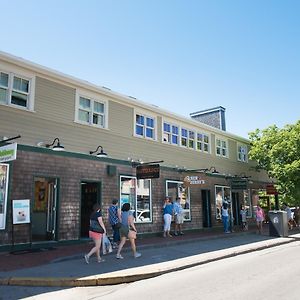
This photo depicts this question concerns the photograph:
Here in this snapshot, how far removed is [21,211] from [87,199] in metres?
3.88

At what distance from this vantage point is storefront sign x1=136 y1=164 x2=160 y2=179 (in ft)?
51.2

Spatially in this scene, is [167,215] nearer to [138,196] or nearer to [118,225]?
[138,196]

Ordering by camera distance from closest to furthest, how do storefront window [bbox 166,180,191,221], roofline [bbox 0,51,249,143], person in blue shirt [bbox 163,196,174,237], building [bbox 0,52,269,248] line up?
building [bbox 0,52,269,248] → roofline [bbox 0,51,249,143] → person in blue shirt [bbox 163,196,174,237] → storefront window [bbox 166,180,191,221]

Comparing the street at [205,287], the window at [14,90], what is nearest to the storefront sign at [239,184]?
the street at [205,287]

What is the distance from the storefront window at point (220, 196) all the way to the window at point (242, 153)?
133 inches

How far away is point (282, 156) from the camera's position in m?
23.7

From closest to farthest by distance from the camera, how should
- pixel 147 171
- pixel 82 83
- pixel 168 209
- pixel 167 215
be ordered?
pixel 82 83
pixel 147 171
pixel 167 215
pixel 168 209

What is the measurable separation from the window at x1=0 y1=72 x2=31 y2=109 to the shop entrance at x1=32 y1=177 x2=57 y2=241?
2770 mm

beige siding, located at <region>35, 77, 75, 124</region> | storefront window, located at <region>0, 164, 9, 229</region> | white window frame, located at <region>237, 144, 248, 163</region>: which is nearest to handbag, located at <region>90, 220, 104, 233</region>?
storefront window, located at <region>0, 164, 9, 229</region>

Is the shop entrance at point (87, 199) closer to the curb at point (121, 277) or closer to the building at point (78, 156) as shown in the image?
the building at point (78, 156)

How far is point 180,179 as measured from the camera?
19578 millimetres

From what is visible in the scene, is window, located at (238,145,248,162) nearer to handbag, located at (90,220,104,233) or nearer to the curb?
the curb

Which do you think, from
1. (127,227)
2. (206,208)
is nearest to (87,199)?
(127,227)

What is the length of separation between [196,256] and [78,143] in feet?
20.3
